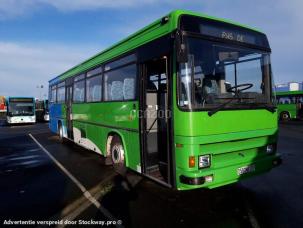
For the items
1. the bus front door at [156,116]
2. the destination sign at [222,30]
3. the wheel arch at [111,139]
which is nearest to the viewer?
the destination sign at [222,30]

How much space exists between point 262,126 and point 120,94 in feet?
11.2

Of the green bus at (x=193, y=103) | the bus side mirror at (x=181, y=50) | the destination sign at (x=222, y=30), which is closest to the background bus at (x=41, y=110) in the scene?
the green bus at (x=193, y=103)

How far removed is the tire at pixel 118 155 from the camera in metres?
7.12

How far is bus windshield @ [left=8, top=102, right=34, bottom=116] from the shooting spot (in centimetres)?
2775

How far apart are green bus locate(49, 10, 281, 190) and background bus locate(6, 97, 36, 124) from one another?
23.7 metres

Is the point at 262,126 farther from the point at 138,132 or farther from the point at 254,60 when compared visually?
the point at 138,132

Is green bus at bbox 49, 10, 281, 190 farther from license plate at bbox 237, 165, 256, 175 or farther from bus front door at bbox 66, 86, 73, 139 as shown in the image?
bus front door at bbox 66, 86, 73, 139

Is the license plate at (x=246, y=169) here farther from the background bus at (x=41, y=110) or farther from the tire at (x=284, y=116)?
the background bus at (x=41, y=110)

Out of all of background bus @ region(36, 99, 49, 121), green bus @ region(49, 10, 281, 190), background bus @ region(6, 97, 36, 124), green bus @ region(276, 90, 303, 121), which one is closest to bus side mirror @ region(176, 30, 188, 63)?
green bus @ region(49, 10, 281, 190)

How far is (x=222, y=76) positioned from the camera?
17.6 feet

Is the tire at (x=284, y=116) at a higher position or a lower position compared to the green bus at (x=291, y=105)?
lower

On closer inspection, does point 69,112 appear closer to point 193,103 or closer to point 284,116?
point 193,103

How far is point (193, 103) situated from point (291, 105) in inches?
1018

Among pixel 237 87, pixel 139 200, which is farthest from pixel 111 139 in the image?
pixel 237 87
